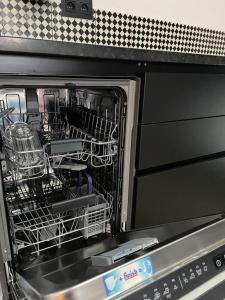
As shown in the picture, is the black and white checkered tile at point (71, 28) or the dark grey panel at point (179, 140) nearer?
the black and white checkered tile at point (71, 28)

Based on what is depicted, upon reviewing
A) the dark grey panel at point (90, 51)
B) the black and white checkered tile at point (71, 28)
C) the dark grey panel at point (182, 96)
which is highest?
the black and white checkered tile at point (71, 28)

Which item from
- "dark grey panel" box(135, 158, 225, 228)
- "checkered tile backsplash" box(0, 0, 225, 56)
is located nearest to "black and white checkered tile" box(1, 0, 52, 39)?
"checkered tile backsplash" box(0, 0, 225, 56)

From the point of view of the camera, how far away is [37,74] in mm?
619

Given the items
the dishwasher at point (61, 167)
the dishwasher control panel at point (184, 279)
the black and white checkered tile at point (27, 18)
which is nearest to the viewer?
the black and white checkered tile at point (27, 18)

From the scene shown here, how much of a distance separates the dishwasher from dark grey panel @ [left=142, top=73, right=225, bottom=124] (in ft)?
0.19

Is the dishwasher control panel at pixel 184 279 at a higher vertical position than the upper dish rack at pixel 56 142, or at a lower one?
lower

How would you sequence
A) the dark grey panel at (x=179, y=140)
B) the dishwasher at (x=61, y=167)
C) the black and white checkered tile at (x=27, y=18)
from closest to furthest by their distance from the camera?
the black and white checkered tile at (x=27, y=18) < the dishwasher at (x=61, y=167) < the dark grey panel at (x=179, y=140)

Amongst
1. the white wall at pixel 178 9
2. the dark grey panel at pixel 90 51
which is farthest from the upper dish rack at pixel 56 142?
the white wall at pixel 178 9

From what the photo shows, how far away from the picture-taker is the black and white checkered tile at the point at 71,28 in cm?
58

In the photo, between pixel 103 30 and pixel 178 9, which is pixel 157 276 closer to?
pixel 103 30

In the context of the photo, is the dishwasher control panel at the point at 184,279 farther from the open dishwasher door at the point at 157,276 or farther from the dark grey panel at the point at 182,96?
the dark grey panel at the point at 182,96

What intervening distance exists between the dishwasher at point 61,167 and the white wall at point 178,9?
20 centimetres

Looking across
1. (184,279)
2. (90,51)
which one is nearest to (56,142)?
(90,51)

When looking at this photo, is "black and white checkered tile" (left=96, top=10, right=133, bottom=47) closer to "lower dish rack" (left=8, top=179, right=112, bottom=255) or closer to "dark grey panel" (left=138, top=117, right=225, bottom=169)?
"dark grey panel" (left=138, top=117, right=225, bottom=169)
